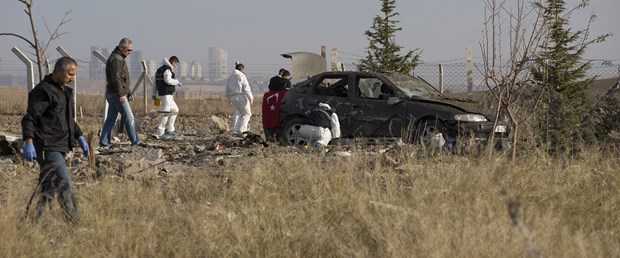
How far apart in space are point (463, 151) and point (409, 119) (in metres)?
2.37

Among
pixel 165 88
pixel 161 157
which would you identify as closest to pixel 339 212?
pixel 161 157

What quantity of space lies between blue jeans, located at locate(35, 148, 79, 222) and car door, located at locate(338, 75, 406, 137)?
20.0ft

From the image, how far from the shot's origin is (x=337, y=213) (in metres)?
6.21

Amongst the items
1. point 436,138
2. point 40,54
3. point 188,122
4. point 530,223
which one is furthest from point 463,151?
point 188,122

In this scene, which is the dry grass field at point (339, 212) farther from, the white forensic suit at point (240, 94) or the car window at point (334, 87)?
the white forensic suit at point (240, 94)

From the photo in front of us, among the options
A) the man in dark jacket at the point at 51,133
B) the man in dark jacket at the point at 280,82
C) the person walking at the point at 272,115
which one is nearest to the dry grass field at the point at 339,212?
the man in dark jacket at the point at 51,133

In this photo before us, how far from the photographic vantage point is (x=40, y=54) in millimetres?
10320

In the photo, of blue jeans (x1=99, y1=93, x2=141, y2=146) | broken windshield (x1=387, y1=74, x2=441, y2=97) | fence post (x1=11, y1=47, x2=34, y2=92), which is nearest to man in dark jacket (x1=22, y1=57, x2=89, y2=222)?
blue jeans (x1=99, y1=93, x2=141, y2=146)

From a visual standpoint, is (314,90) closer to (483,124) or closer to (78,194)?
(483,124)

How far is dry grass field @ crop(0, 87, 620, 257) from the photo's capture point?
501 cm

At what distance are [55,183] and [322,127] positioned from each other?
19.4ft

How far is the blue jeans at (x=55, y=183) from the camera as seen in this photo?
235 inches

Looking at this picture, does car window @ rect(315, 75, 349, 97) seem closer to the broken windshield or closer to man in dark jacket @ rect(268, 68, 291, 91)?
the broken windshield

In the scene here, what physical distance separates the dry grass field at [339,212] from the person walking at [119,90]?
280cm
